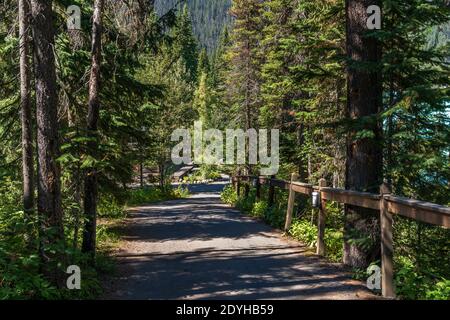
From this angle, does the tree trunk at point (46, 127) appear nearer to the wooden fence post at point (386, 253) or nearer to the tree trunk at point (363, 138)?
the wooden fence post at point (386, 253)

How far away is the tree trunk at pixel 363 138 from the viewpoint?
7.71 meters

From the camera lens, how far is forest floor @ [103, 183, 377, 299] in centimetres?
686

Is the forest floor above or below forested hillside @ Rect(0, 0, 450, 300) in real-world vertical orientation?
below

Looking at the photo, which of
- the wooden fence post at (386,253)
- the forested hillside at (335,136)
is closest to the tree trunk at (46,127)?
the forested hillside at (335,136)

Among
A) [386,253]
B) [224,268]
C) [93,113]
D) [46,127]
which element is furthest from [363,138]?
[93,113]

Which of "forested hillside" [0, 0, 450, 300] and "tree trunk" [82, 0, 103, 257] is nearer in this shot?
"forested hillside" [0, 0, 450, 300]

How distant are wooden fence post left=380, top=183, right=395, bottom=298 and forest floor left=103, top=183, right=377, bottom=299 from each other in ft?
0.86

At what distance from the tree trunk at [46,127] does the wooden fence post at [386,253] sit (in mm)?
4815

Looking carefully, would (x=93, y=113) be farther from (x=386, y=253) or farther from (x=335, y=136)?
(x=386, y=253)

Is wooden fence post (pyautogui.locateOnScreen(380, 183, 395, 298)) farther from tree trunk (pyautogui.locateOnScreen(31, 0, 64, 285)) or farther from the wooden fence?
tree trunk (pyautogui.locateOnScreen(31, 0, 64, 285))

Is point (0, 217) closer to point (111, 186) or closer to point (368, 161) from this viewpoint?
point (111, 186)

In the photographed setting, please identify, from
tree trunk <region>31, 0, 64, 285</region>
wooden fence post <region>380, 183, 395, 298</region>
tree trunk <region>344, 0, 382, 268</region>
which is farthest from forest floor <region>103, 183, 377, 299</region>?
tree trunk <region>31, 0, 64, 285</region>

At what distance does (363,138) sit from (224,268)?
3.63m

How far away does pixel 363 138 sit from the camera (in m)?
7.78
